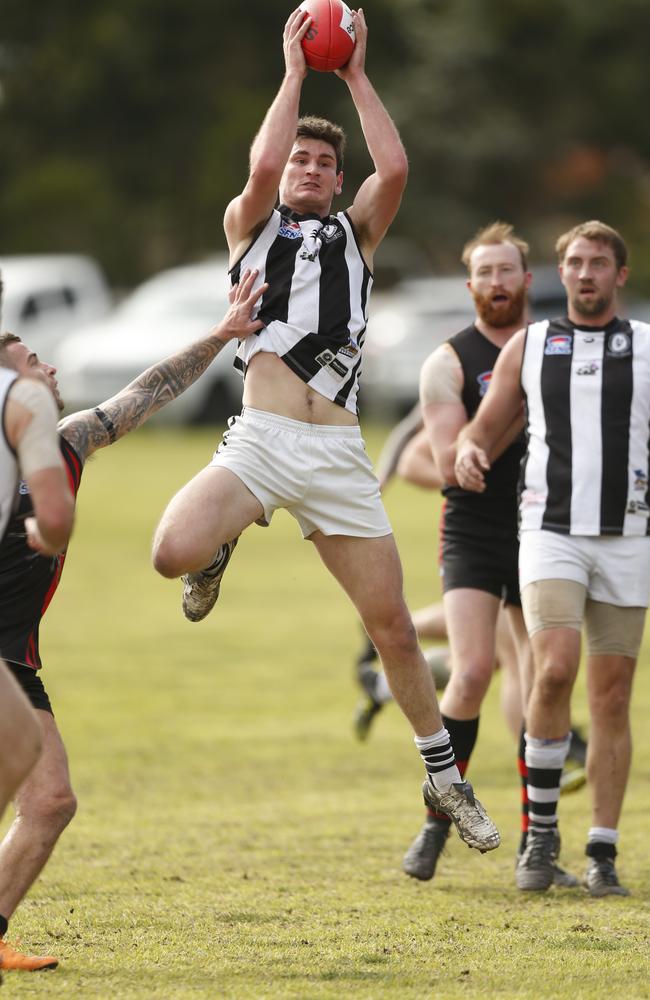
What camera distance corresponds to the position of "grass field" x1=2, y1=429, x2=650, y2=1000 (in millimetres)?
5641

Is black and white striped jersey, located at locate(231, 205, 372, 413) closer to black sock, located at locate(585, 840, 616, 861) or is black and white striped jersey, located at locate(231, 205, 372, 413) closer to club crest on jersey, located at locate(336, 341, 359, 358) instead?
club crest on jersey, located at locate(336, 341, 359, 358)

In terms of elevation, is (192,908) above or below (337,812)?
above

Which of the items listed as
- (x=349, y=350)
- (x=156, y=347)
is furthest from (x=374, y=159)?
(x=156, y=347)

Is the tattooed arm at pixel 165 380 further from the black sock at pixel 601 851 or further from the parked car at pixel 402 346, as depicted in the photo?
the parked car at pixel 402 346

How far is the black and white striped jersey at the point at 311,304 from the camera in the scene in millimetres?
6355

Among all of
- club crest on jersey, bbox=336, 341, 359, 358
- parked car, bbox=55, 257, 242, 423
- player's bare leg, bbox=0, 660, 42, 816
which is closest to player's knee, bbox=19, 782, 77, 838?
player's bare leg, bbox=0, 660, 42, 816

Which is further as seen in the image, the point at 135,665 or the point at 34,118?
the point at 34,118

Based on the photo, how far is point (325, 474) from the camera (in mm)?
6301

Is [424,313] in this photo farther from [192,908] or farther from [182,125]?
[192,908]

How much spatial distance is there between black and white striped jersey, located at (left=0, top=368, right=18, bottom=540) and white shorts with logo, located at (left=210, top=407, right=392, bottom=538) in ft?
4.53

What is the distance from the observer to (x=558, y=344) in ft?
23.1

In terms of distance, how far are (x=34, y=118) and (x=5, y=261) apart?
983 cm

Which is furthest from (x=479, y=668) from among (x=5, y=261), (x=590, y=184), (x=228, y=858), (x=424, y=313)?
(x=590, y=184)

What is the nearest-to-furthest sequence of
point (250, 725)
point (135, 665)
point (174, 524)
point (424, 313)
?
point (174, 524) < point (250, 725) < point (135, 665) < point (424, 313)
